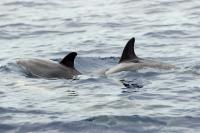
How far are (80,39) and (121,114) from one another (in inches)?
366

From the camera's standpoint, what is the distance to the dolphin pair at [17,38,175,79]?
48.5 feet

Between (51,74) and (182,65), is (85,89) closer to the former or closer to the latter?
(51,74)

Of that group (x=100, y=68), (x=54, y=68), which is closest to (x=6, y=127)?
(x=54, y=68)

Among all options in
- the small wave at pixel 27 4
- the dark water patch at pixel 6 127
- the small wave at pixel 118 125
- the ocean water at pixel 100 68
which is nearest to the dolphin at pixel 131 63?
the ocean water at pixel 100 68

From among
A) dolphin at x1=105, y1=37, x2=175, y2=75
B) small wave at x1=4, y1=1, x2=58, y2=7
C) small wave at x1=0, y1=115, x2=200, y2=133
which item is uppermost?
small wave at x1=4, y1=1, x2=58, y2=7

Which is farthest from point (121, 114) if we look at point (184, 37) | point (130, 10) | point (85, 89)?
point (130, 10)

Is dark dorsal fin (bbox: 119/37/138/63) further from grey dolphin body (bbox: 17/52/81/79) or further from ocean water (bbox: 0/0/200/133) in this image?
grey dolphin body (bbox: 17/52/81/79)

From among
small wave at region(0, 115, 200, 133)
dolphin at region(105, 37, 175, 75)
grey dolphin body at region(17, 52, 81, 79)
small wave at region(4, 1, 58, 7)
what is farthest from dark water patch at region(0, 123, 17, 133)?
small wave at region(4, 1, 58, 7)

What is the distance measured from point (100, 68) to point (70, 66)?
1.59 metres

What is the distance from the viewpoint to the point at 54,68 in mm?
14961

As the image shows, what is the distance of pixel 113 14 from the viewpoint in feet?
79.4

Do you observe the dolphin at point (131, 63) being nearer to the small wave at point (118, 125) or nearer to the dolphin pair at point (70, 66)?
the dolphin pair at point (70, 66)

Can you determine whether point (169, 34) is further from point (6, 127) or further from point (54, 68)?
point (6, 127)

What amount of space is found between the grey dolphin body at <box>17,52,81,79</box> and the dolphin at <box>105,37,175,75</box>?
0.97 metres
